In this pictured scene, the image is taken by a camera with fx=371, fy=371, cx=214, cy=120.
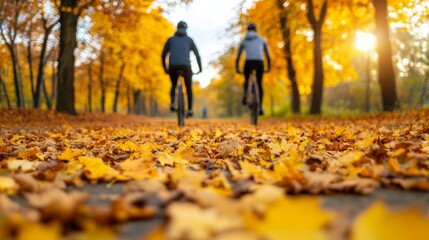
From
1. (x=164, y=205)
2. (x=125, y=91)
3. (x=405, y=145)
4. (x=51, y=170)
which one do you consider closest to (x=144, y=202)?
(x=164, y=205)

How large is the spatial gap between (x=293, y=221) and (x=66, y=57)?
14457 millimetres

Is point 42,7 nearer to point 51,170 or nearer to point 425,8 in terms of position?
point 425,8

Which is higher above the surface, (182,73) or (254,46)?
(254,46)

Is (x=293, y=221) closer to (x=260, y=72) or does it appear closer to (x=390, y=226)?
(x=390, y=226)

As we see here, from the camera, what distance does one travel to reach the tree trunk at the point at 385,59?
464 inches

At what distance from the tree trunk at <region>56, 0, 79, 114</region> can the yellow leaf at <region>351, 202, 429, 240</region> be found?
47.2 ft

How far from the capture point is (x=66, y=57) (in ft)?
46.0

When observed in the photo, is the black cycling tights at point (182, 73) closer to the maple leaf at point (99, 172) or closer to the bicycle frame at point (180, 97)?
the bicycle frame at point (180, 97)

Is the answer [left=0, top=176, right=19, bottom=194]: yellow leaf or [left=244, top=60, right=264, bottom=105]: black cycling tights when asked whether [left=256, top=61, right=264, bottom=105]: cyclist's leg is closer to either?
[left=244, top=60, right=264, bottom=105]: black cycling tights

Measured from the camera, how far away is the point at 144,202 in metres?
1.44

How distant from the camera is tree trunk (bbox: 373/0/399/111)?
11.8 metres

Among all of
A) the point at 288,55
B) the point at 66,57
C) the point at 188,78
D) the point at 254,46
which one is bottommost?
the point at 188,78

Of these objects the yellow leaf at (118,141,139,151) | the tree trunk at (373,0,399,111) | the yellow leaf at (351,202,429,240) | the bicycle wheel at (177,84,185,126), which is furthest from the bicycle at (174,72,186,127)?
the yellow leaf at (351,202,429,240)

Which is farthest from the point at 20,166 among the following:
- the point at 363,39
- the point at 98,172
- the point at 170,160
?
the point at 363,39
